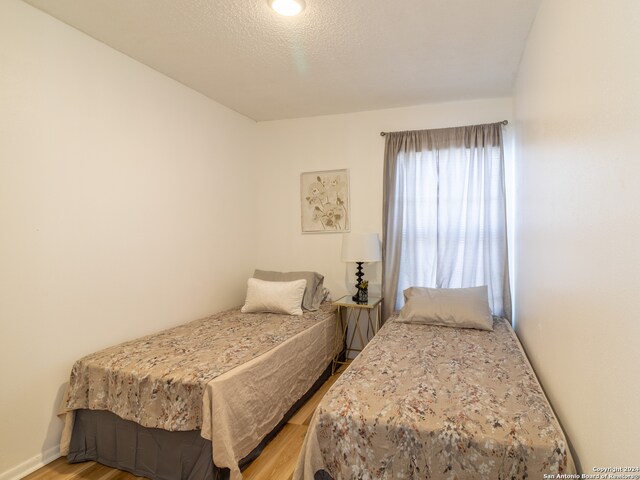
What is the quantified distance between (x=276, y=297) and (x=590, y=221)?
8.04 ft

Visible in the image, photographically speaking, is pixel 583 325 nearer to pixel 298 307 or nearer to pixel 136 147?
pixel 298 307

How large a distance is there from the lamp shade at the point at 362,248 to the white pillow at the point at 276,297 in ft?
1.69

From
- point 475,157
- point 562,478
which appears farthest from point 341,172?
point 562,478

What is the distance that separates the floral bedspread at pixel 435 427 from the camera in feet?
4.22

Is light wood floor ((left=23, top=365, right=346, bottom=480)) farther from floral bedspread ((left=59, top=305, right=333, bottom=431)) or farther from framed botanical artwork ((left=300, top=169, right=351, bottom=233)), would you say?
framed botanical artwork ((left=300, top=169, right=351, bottom=233))

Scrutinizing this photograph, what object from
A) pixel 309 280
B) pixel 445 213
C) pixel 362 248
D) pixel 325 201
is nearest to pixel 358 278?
pixel 362 248

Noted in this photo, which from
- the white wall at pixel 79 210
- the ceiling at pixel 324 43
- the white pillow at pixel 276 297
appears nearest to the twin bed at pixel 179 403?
the white wall at pixel 79 210

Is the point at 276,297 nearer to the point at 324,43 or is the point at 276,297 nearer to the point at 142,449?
the point at 142,449

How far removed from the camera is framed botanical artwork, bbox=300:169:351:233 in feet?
12.1

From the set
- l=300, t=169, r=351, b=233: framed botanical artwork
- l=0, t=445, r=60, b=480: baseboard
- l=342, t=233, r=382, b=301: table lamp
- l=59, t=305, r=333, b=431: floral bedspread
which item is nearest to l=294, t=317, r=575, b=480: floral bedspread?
l=59, t=305, r=333, b=431: floral bedspread

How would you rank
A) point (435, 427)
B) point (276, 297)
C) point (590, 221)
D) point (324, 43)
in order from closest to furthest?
point (590, 221) → point (435, 427) → point (324, 43) → point (276, 297)

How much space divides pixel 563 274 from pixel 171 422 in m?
1.99

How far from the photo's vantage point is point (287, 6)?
190 cm

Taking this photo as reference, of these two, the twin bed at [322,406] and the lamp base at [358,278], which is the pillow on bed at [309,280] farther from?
the twin bed at [322,406]
